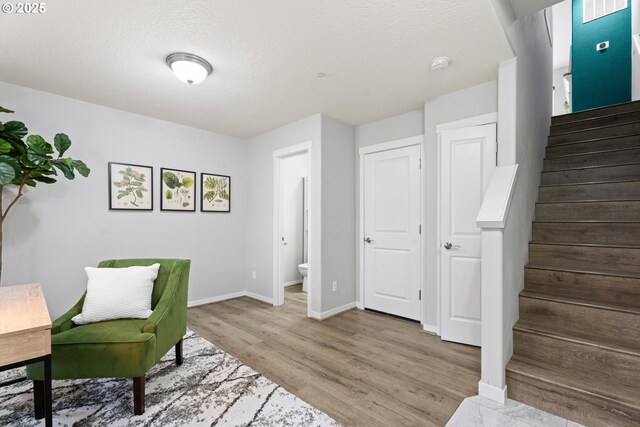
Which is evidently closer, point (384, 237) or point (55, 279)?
point (55, 279)

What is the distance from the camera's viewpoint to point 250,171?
4.44 metres

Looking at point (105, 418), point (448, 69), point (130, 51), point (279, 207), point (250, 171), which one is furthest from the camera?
point (250, 171)

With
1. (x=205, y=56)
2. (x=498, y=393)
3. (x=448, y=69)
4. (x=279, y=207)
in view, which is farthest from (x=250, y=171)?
(x=498, y=393)

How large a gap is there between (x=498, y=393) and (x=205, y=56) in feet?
10.3

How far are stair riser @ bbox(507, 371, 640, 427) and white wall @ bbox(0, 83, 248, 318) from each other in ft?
11.8

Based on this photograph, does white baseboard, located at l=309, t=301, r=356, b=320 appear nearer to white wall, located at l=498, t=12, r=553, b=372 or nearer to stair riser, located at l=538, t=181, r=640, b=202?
white wall, located at l=498, t=12, r=553, b=372

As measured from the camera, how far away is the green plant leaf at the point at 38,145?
7.36ft

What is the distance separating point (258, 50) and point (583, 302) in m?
2.90

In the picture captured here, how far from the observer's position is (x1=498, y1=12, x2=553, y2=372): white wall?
1971 millimetres

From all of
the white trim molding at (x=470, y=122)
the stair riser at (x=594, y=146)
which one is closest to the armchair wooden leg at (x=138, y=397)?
the white trim molding at (x=470, y=122)

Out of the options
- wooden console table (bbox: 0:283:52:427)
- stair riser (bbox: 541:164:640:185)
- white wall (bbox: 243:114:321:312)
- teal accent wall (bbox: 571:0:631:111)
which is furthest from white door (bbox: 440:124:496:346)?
teal accent wall (bbox: 571:0:631:111)

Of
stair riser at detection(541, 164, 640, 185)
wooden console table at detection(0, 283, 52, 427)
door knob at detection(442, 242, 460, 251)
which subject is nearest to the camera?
wooden console table at detection(0, 283, 52, 427)

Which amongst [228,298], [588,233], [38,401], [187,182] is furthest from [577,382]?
[187,182]

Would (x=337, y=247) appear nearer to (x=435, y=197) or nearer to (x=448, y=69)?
(x=435, y=197)
